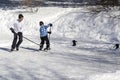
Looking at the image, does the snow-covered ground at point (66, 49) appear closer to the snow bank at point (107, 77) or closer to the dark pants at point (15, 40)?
the snow bank at point (107, 77)

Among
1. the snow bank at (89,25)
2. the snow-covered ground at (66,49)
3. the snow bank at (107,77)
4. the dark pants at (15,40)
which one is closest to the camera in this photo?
the snow bank at (107,77)

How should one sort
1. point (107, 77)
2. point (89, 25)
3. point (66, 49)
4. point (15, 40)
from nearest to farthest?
point (107, 77)
point (15, 40)
point (66, 49)
point (89, 25)

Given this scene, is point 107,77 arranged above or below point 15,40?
below

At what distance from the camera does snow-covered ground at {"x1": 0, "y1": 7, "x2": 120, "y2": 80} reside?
12594 millimetres

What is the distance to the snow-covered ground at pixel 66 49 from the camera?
1259cm

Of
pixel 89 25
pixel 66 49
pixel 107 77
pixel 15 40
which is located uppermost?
pixel 89 25

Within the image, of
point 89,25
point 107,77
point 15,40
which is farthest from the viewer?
point 89,25

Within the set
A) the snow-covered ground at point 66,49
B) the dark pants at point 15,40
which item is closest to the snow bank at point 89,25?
the snow-covered ground at point 66,49

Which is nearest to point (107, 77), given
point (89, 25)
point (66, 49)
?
point (66, 49)

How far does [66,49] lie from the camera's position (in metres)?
17.6

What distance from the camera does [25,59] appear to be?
1511cm

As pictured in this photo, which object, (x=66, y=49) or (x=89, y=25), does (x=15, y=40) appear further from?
(x=89, y=25)

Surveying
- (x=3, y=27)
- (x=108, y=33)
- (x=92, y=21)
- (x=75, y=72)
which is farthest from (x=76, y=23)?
(x=75, y=72)

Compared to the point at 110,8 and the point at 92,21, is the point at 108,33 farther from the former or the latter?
the point at 110,8
